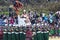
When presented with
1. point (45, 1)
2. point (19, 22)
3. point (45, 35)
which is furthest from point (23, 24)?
point (45, 1)

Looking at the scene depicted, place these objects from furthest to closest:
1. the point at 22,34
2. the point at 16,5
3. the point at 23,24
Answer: the point at 16,5, the point at 23,24, the point at 22,34

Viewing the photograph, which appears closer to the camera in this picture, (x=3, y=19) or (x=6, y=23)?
(x=6, y=23)

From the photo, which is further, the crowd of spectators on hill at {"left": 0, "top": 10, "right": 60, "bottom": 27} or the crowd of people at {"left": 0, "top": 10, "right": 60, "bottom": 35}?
the crowd of spectators on hill at {"left": 0, "top": 10, "right": 60, "bottom": 27}

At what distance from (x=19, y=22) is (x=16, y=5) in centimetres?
181

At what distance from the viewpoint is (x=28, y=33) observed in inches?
685

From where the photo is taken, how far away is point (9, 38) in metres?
16.3

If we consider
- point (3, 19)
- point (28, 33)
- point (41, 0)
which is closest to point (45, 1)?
point (41, 0)

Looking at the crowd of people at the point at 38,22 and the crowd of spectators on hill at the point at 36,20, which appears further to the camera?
the crowd of spectators on hill at the point at 36,20

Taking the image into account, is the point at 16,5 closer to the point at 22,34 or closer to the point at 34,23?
the point at 34,23

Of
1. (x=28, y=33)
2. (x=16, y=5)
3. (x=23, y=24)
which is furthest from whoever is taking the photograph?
(x=16, y=5)

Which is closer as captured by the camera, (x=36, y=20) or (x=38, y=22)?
(x=38, y=22)

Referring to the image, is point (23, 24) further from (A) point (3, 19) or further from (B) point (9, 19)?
(A) point (3, 19)

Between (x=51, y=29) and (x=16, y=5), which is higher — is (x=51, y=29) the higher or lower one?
the lower one

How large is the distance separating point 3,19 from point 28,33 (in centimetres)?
572
